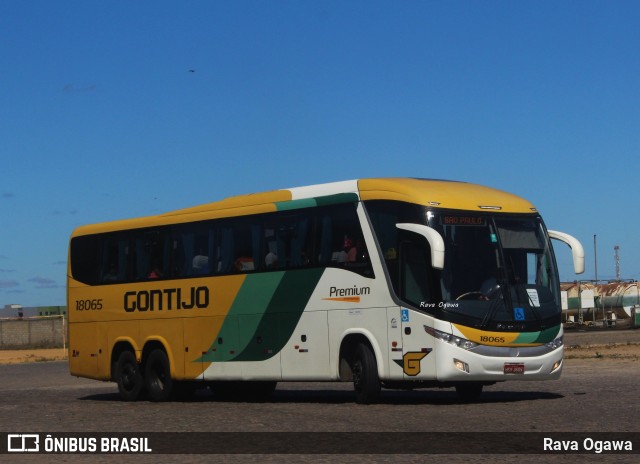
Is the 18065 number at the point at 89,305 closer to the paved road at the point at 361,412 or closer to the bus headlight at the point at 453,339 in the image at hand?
the paved road at the point at 361,412

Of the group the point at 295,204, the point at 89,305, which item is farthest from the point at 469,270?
the point at 89,305

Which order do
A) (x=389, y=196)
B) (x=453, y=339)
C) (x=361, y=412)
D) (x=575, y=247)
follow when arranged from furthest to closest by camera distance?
1. (x=575, y=247)
2. (x=389, y=196)
3. (x=453, y=339)
4. (x=361, y=412)

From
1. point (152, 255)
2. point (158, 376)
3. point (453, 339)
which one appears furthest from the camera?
point (152, 255)

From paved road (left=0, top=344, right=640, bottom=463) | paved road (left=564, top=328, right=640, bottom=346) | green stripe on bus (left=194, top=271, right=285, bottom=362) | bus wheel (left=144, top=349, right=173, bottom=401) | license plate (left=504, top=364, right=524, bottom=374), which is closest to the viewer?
paved road (left=0, top=344, right=640, bottom=463)

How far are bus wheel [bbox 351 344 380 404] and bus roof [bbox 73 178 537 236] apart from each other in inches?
98.4

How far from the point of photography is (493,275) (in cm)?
1900

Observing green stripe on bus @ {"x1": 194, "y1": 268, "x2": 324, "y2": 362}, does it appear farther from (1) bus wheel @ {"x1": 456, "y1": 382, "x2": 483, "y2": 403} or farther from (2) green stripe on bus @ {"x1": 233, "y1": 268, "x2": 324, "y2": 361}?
(1) bus wheel @ {"x1": 456, "y1": 382, "x2": 483, "y2": 403}

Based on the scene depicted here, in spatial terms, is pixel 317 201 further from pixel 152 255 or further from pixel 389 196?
pixel 152 255

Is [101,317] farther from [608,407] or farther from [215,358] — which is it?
[608,407]

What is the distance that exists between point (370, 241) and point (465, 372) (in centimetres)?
258

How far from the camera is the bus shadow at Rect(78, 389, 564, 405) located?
20203 millimetres

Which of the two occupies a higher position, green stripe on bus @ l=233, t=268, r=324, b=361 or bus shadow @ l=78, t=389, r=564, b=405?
green stripe on bus @ l=233, t=268, r=324, b=361

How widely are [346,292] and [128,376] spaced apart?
666cm

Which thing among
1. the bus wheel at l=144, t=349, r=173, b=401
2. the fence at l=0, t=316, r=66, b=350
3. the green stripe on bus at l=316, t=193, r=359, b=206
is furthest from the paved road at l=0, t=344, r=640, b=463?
the fence at l=0, t=316, r=66, b=350
